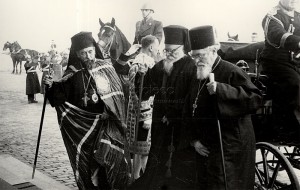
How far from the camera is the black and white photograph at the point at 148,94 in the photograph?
15.9 ft

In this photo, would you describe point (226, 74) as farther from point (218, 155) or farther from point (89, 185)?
point (89, 185)

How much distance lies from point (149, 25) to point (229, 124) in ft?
5.25

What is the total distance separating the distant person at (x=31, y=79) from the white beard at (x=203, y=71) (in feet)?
7.27

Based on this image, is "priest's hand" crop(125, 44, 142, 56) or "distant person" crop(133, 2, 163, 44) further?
"priest's hand" crop(125, 44, 142, 56)

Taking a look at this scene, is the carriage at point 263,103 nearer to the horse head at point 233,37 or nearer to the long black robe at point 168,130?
the horse head at point 233,37

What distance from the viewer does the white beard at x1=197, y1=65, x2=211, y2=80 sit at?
4.94 metres

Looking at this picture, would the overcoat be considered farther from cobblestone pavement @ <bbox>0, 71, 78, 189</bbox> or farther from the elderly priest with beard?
the elderly priest with beard

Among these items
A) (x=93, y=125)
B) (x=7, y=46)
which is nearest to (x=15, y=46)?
(x=7, y=46)

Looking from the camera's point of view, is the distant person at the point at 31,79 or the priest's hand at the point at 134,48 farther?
the distant person at the point at 31,79

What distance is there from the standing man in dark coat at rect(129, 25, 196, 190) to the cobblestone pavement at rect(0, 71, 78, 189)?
1.41 m

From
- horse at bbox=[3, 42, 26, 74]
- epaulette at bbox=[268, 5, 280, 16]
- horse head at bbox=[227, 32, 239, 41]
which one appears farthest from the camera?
horse at bbox=[3, 42, 26, 74]

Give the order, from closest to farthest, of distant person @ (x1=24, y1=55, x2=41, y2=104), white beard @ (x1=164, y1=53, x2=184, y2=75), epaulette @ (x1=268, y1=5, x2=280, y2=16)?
epaulette @ (x1=268, y1=5, x2=280, y2=16), white beard @ (x1=164, y1=53, x2=184, y2=75), distant person @ (x1=24, y1=55, x2=41, y2=104)

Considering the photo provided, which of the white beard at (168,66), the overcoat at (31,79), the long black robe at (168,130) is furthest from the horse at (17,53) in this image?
the white beard at (168,66)

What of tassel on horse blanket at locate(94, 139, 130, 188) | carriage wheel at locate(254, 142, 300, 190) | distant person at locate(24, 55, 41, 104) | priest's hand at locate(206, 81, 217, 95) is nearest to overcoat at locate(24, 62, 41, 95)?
distant person at locate(24, 55, 41, 104)
